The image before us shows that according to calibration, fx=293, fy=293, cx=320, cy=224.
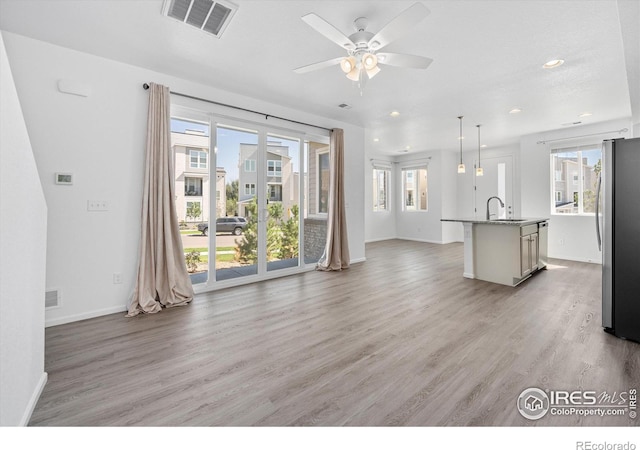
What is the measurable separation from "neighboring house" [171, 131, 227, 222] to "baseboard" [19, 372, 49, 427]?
2306 mm

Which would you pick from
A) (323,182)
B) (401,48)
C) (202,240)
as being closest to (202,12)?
(401,48)

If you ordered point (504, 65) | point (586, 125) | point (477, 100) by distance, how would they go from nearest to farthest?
point (504, 65) → point (477, 100) → point (586, 125)

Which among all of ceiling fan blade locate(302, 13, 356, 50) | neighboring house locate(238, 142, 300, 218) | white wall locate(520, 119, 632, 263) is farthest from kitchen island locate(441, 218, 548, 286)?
ceiling fan blade locate(302, 13, 356, 50)

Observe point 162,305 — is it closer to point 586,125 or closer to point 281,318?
point 281,318

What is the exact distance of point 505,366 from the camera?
215 centimetres

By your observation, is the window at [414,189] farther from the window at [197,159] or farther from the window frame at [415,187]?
the window at [197,159]

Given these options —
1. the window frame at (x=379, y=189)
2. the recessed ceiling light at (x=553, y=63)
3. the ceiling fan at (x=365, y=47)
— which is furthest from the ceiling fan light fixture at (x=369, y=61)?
the window frame at (x=379, y=189)

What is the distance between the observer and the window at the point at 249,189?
452 cm

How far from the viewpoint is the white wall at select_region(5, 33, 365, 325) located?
2.93 metres

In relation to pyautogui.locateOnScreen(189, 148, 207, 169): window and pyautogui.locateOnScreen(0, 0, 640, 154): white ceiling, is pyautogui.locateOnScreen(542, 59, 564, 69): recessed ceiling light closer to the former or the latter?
pyautogui.locateOnScreen(0, 0, 640, 154): white ceiling

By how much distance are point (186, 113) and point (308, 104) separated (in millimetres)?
1861

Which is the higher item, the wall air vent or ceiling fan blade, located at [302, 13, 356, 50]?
ceiling fan blade, located at [302, 13, 356, 50]

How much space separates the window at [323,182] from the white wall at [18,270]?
14.3 ft

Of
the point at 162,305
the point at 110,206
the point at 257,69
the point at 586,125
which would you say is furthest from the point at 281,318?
the point at 586,125
